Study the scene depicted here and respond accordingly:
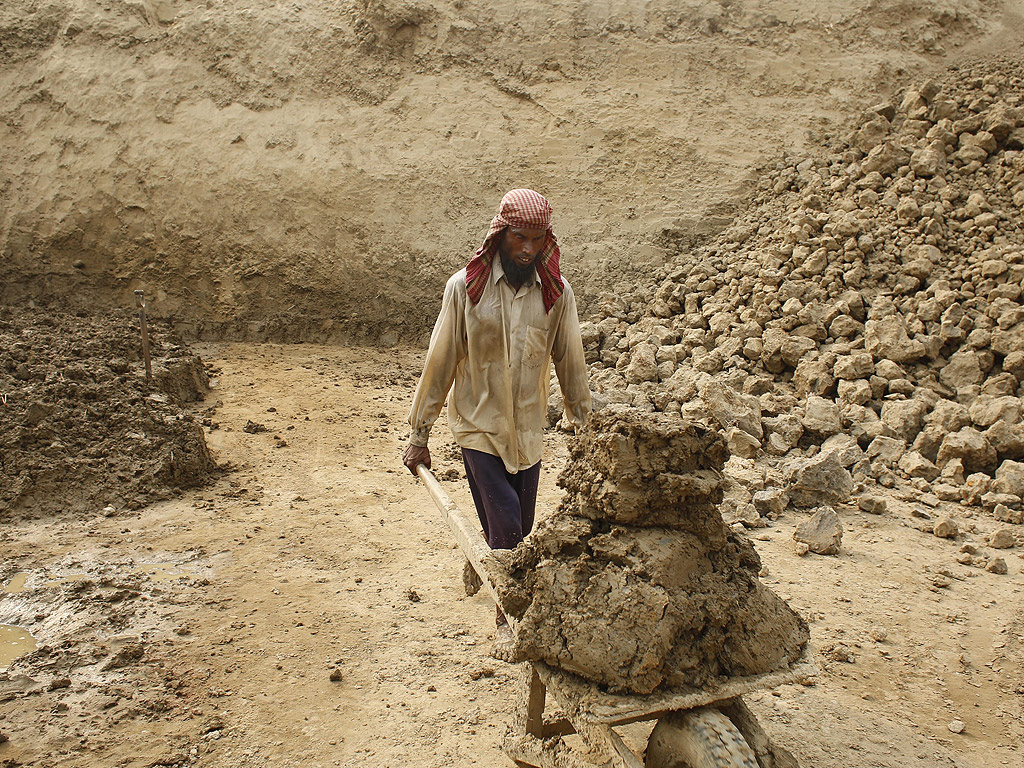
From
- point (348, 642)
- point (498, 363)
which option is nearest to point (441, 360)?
point (498, 363)

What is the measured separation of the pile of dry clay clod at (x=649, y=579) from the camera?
1.95 meters

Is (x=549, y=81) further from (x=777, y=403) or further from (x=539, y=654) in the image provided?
(x=539, y=654)

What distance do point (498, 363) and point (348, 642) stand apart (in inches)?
53.7

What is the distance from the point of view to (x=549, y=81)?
10492mm

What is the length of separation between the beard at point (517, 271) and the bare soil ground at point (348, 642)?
1536 mm

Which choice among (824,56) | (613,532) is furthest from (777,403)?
(824,56)

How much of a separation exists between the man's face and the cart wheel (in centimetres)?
165

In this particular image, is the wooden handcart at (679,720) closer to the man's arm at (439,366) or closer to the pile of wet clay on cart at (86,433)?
the man's arm at (439,366)

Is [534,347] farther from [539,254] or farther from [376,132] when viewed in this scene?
[376,132]

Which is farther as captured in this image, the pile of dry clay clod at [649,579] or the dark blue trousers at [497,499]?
the dark blue trousers at [497,499]

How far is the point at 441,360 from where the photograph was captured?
305 cm

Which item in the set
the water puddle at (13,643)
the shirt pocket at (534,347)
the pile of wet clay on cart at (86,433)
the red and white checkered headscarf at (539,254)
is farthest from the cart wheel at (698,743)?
the pile of wet clay on cart at (86,433)

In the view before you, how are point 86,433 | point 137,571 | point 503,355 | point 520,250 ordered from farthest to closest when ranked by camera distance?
point 86,433 < point 137,571 < point 503,355 < point 520,250

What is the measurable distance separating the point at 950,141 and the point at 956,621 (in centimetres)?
565
